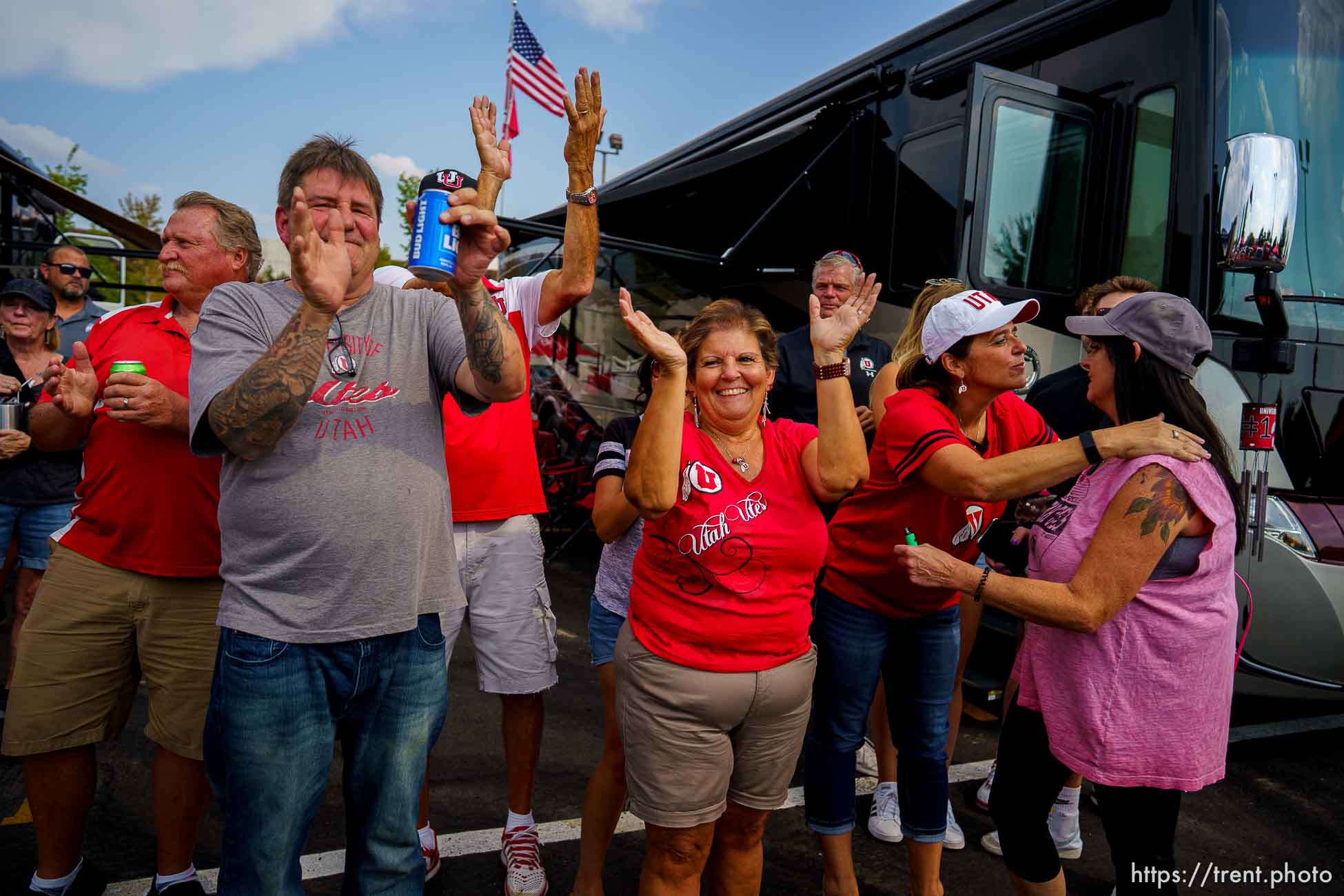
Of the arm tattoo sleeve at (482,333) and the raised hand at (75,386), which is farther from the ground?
Result: the arm tattoo sleeve at (482,333)

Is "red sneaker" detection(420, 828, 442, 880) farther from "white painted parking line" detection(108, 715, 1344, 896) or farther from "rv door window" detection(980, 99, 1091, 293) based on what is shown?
"rv door window" detection(980, 99, 1091, 293)

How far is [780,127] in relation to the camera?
20.3 feet

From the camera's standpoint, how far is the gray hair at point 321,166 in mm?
1986

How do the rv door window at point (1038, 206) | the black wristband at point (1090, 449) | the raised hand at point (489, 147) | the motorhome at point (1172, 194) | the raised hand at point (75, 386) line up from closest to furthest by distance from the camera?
the raised hand at point (489, 147), the black wristband at point (1090, 449), the raised hand at point (75, 386), the motorhome at point (1172, 194), the rv door window at point (1038, 206)

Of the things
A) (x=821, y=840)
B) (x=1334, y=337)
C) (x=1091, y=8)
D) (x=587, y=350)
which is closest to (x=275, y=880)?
(x=821, y=840)

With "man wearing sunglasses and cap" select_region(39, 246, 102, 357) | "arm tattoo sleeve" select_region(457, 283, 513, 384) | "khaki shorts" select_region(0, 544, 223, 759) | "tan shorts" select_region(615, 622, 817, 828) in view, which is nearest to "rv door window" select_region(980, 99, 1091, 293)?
"tan shorts" select_region(615, 622, 817, 828)

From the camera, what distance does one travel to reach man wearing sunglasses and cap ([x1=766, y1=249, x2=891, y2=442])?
393 cm

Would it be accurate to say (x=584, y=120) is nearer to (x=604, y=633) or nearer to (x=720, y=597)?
(x=720, y=597)

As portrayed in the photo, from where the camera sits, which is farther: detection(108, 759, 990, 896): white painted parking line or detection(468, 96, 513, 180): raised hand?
detection(108, 759, 990, 896): white painted parking line

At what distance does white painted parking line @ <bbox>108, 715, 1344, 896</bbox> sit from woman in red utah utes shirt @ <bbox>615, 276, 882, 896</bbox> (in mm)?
996

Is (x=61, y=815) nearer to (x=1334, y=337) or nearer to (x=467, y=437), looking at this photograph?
(x=467, y=437)

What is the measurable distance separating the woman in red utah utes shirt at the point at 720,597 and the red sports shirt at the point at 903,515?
0.25m

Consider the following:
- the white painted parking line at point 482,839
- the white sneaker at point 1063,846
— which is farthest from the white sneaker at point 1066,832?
the white painted parking line at point 482,839

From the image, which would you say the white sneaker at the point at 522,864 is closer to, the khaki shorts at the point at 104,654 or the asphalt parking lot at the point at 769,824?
the asphalt parking lot at the point at 769,824
